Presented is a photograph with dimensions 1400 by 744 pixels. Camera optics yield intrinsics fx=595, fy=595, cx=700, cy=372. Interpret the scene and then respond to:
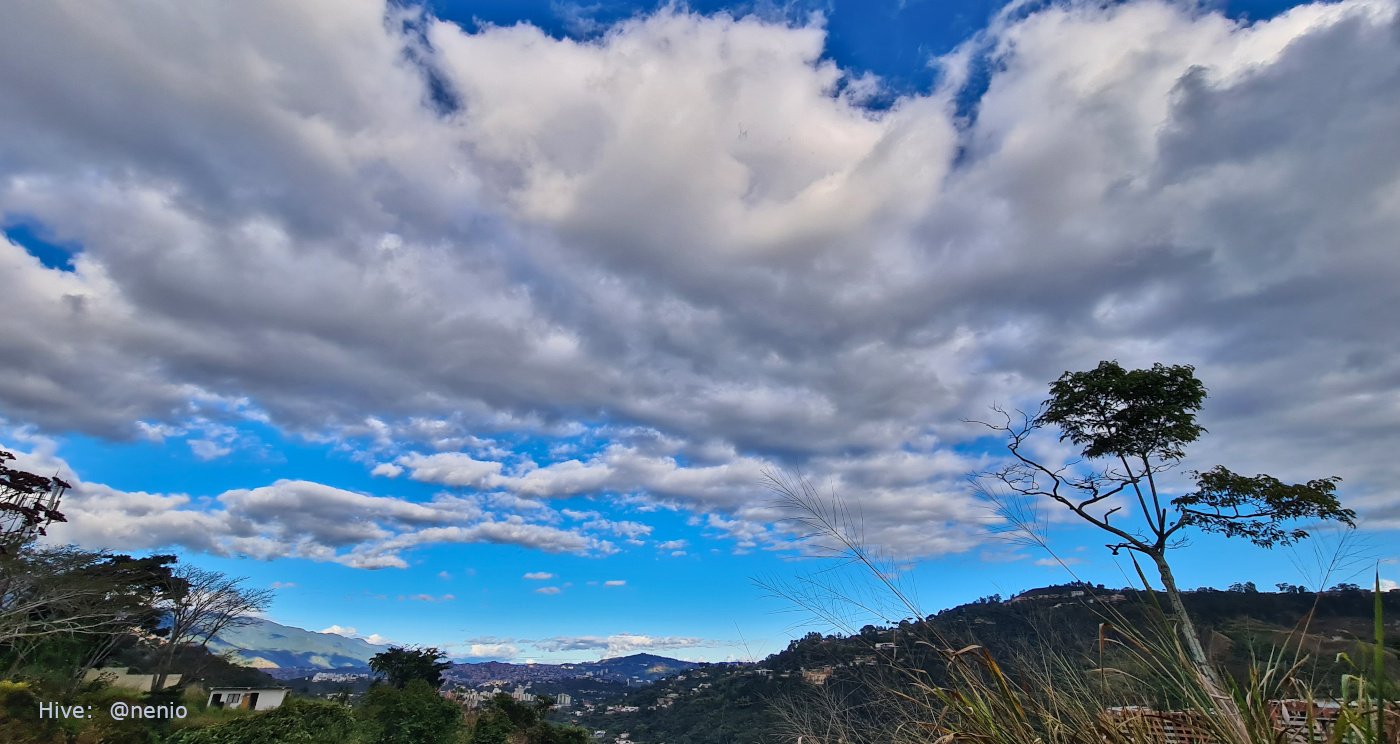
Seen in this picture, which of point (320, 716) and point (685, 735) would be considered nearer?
point (320, 716)

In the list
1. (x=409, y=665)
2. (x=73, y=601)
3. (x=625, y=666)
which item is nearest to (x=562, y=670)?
(x=625, y=666)

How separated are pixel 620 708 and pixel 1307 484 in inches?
2220

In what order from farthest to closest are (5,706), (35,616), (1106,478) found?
(35,616) < (5,706) < (1106,478)

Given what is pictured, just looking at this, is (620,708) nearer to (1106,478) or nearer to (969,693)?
(1106,478)

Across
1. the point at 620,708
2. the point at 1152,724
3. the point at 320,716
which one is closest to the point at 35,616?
the point at 320,716

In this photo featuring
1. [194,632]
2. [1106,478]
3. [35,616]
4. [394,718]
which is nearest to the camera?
[1106,478]

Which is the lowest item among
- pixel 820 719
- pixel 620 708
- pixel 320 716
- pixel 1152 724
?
pixel 620 708

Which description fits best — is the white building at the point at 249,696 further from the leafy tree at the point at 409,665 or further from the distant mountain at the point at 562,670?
the distant mountain at the point at 562,670

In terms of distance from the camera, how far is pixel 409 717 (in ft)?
83.8

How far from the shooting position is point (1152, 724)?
5.66 feet

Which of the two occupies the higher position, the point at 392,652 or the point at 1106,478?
the point at 1106,478

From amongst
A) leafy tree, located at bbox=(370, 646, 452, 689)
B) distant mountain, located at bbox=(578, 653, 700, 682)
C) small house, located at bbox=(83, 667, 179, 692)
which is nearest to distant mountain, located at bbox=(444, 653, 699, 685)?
distant mountain, located at bbox=(578, 653, 700, 682)

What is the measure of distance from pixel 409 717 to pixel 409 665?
18.5 metres

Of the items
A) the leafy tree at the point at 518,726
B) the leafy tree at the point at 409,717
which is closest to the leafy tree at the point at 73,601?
the leafy tree at the point at 409,717
